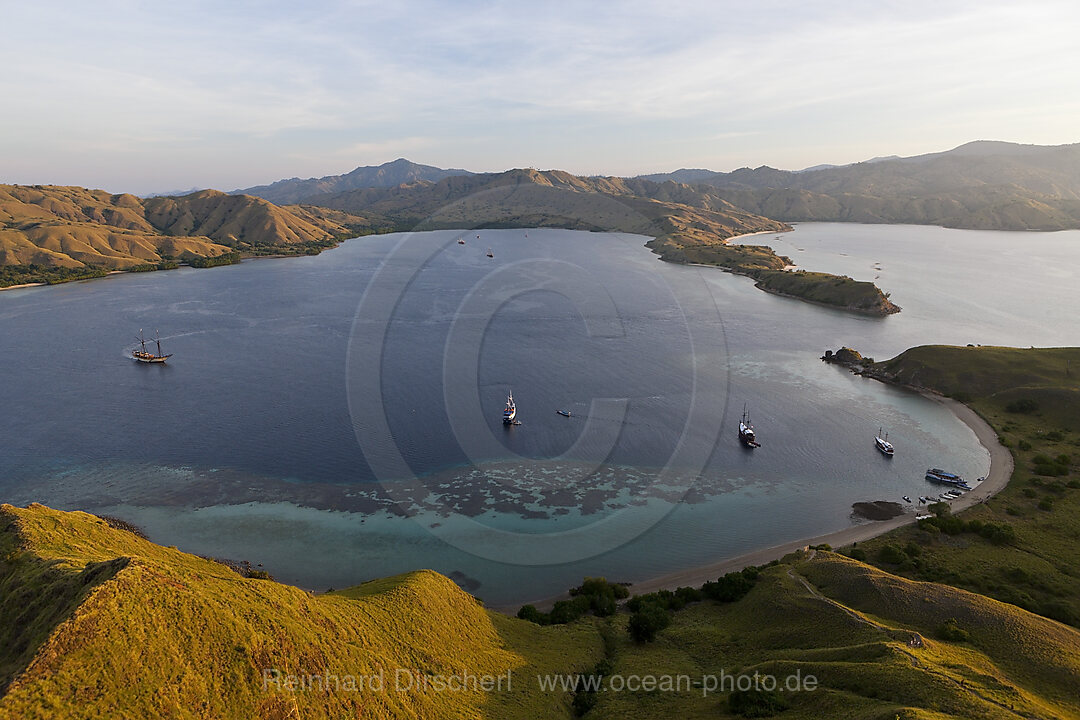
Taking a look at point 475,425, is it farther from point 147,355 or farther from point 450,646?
point 147,355

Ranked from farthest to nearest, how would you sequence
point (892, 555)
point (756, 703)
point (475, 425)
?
point (475, 425) < point (892, 555) < point (756, 703)

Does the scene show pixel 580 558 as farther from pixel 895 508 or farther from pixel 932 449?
pixel 932 449

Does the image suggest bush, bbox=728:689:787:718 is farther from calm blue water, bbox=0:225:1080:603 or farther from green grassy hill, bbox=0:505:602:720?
calm blue water, bbox=0:225:1080:603

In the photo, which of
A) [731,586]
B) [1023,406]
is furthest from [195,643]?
[1023,406]

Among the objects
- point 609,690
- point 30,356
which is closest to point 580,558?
point 609,690

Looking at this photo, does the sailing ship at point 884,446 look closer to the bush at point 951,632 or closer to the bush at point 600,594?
the bush at point 951,632

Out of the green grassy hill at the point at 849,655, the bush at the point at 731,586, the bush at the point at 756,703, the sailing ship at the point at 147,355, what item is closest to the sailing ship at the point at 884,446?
the green grassy hill at the point at 849,655
